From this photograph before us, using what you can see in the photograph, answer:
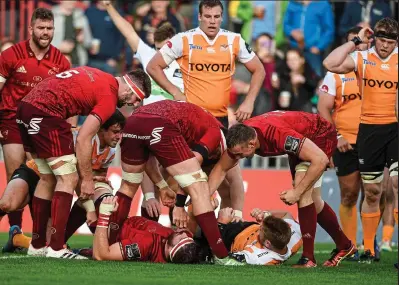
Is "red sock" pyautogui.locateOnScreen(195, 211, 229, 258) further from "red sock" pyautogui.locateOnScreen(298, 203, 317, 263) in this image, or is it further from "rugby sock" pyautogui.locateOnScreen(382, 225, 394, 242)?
"rugby sock" pyautogui.locateOnScreen(382, 225, 394, 242)

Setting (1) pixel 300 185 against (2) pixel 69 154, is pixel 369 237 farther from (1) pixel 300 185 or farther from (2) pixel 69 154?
(2) pixel 69 154

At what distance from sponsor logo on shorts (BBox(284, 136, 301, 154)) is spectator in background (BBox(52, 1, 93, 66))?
9.66 metres

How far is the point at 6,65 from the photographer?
521 inches

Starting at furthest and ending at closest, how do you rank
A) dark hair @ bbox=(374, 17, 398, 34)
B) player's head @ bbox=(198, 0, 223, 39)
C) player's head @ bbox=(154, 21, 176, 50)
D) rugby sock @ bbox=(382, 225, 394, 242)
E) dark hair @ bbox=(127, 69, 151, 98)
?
rugby sock @ bbox=(382, 225, 394, 242) < player's head @ bbox=(154, 21, 176, 50) < player's head @ bbox=(198, 0, 223, 39) < dark hair @ bbox=(374, 17, 398, 34) < dark hair @ bbox=(127, 69, 151, 98)

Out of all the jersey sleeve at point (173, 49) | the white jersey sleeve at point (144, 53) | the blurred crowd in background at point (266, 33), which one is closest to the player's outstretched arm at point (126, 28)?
the white jersey sleeve at point (144, 53)

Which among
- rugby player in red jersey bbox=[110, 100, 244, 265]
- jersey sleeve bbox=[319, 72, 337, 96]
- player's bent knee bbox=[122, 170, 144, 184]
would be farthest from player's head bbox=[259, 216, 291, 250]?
jersey sleeve bbox=[319, 72, 337, 96]

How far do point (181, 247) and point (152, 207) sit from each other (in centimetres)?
152

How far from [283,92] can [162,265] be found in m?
8.79

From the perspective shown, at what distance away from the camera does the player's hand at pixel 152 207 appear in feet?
40.9

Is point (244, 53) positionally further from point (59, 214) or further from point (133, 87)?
point (59, 214)

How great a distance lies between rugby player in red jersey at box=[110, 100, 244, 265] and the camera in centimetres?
1112

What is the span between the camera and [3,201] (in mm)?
12266

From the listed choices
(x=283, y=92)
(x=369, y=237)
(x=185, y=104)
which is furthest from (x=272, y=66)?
(x=185, y=104)

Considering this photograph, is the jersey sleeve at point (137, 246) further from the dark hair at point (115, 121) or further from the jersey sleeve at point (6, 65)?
the jersey sleeve at point (6, 65)
